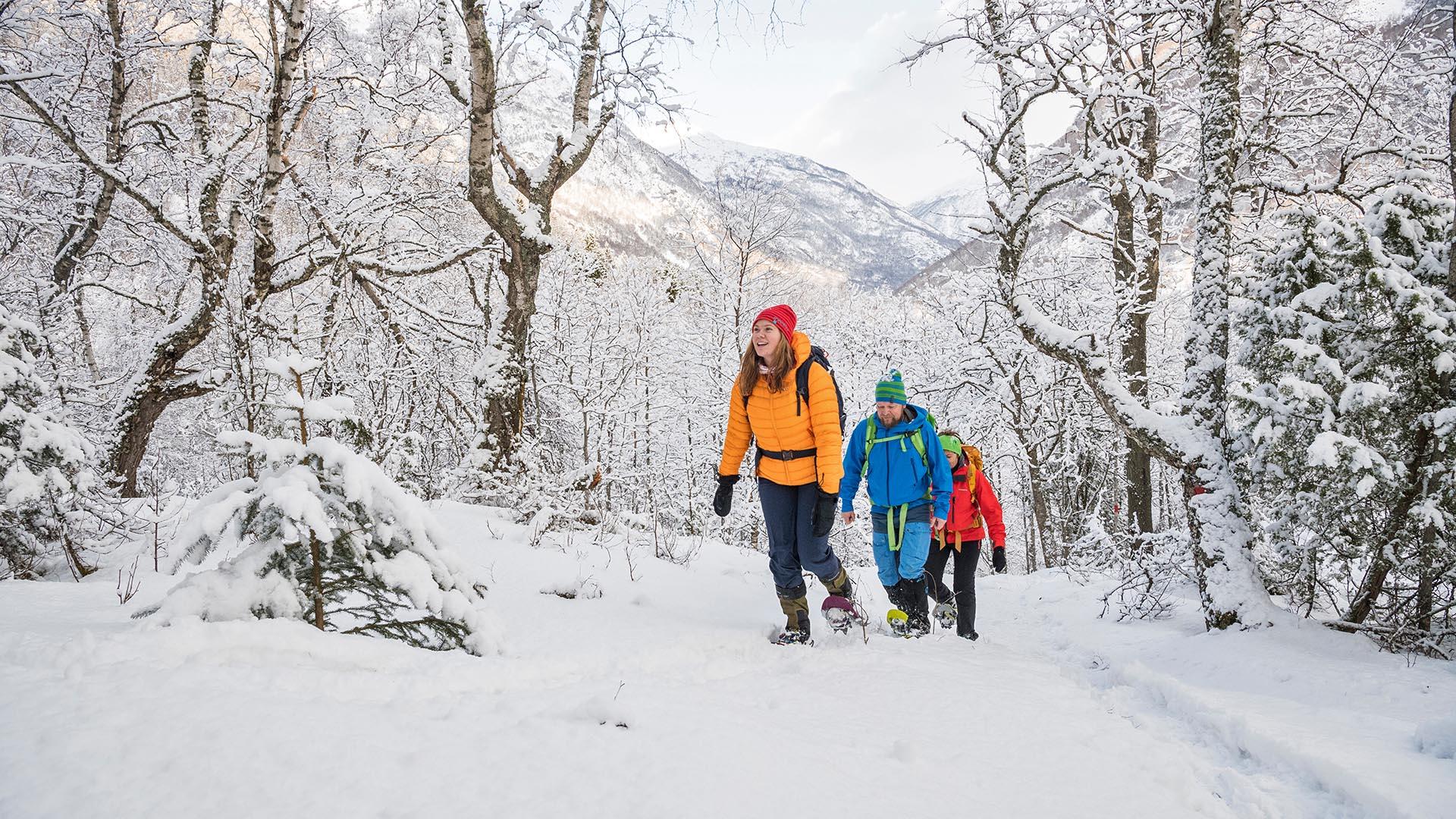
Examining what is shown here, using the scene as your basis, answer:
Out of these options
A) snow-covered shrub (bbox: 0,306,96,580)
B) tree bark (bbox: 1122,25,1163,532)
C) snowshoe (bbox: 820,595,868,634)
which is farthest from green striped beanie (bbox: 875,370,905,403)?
tree bark (bbox: 1122,25,1163,532)

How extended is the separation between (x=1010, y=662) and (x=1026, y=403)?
12.3 metres

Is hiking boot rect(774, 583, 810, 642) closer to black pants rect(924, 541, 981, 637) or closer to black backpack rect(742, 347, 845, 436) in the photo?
black backpack rect(742, 347, 845, 436)

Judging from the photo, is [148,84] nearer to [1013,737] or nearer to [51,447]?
[51,447]

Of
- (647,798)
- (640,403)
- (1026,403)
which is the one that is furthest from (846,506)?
(640,403)

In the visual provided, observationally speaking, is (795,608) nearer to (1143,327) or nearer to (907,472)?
(907,472)

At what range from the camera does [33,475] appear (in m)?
3.53

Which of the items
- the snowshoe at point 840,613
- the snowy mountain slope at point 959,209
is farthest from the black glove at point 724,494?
the snowy mountain slope at point 959,209

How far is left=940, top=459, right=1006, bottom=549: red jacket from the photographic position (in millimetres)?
5188

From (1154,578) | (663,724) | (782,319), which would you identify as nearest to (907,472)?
(782,319)

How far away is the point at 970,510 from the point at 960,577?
56cm

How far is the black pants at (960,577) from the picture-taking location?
521cm

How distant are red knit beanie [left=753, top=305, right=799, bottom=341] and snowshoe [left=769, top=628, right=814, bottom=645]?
1.68 m

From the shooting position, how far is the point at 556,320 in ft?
51.7

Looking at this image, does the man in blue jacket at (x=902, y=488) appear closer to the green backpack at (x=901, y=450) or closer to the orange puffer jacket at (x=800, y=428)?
the green backpack at (x=901, y=450)
